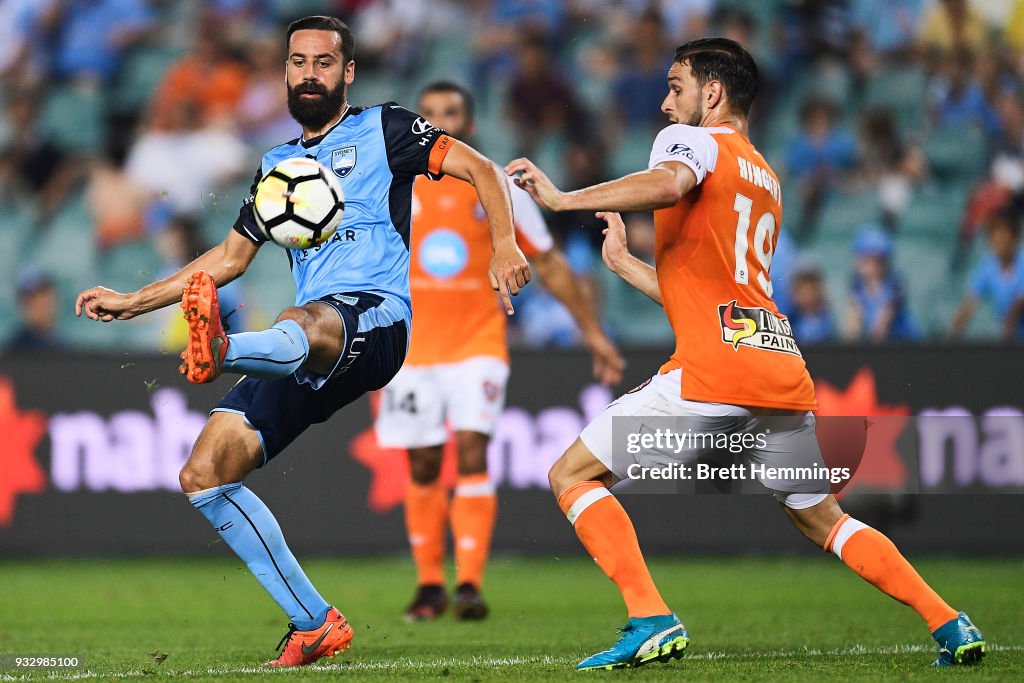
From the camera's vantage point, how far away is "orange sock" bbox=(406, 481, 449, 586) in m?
7.46

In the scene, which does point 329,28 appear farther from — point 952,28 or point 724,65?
point 952,28

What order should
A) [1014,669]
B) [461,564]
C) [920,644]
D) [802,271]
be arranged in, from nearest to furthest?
[1014,669]
[920,644]
[461,564]
[802,271]

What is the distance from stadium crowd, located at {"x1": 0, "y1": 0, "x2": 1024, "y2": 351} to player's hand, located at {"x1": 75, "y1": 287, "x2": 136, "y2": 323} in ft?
21.5

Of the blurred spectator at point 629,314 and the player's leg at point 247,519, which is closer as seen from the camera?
the player's leg at point 247,519

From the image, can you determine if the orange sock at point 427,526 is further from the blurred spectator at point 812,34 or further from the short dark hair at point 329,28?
the blurred spectator at point 812,34

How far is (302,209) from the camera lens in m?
4.88

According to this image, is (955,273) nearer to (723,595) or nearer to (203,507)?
(723,595)

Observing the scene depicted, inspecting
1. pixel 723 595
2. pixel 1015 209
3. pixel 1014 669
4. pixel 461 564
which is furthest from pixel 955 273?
pixel 1014 669

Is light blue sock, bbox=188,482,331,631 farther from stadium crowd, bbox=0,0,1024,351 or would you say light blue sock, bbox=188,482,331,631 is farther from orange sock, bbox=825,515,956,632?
stadium crowd, bbox=0,0,1024,351

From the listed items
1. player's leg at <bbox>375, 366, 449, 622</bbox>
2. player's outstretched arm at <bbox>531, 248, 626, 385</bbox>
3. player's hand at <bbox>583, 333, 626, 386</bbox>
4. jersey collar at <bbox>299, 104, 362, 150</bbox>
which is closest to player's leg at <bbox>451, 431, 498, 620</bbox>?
player's leg at <bbox>375, 366, 449, 622</bbox>

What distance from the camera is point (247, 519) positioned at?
5.14 meters

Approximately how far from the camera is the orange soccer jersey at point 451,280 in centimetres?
774

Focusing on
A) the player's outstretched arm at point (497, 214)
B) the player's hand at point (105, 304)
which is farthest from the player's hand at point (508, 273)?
the player's hand at point (105, 304)

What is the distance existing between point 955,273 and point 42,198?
8625mm
